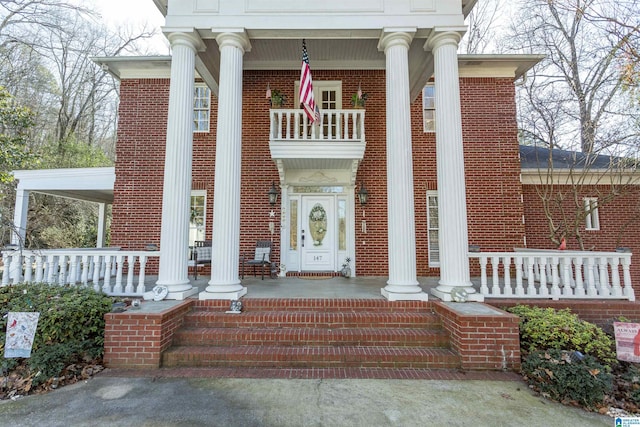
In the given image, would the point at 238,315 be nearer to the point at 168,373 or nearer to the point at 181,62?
the point at 168,373

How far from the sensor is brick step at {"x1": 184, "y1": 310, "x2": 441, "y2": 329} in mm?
4586

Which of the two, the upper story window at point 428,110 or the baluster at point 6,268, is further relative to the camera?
the upper story window at point 428,110

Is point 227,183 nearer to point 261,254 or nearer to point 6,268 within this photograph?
point 261,254

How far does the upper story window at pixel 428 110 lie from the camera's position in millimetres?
8578

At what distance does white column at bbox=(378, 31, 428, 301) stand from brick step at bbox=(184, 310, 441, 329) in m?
0.42

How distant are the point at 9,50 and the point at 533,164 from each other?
19.4m

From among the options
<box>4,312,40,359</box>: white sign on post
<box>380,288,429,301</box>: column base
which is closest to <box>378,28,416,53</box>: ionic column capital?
<box>380,288,429,301</box>: column base

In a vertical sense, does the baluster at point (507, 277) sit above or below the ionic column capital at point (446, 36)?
below

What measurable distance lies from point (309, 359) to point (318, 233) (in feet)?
14.5

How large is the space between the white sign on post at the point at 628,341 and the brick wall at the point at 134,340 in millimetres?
5675

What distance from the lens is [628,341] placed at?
3754 millimetres

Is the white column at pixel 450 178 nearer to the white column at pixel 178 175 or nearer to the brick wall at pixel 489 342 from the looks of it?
the brick wall at pixel 489 342

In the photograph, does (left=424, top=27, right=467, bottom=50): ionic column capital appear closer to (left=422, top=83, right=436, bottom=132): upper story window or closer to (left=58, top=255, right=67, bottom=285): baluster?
(left=422, top=83, right=436, bottom=132): upper story window

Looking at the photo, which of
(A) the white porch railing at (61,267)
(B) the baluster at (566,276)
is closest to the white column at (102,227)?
(A) the white porch railing at (61,267)
